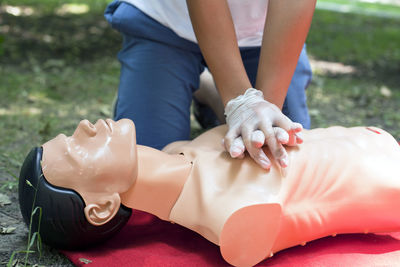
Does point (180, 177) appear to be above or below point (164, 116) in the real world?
above

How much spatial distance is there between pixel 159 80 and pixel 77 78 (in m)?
1.90

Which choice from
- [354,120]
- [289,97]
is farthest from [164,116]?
[354,120]

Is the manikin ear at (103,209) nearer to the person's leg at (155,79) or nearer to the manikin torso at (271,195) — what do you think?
the manikin torso at (271,195)

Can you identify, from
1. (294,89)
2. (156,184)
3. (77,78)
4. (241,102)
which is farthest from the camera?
(77,78)

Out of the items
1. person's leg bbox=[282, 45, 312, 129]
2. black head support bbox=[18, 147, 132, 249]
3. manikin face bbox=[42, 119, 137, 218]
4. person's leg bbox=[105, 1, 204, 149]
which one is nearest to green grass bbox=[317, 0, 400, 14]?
person's leg bbox=[282, 45, 312, 129]

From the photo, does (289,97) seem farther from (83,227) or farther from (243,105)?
(83,227)

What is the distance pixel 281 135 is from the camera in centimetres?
151

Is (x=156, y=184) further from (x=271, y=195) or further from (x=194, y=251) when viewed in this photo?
(x=271, y=195)

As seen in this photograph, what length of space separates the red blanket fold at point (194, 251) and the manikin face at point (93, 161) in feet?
0.67

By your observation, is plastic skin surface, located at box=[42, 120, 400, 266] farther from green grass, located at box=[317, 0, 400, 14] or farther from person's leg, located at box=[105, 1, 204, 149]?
green grass, located at box=[317, 0, 400, 14]

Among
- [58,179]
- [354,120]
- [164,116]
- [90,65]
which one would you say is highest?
[58,179]

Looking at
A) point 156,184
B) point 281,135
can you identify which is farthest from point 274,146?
point 156,184

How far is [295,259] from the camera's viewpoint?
157 centimetres

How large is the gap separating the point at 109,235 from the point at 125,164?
25 centimetres
